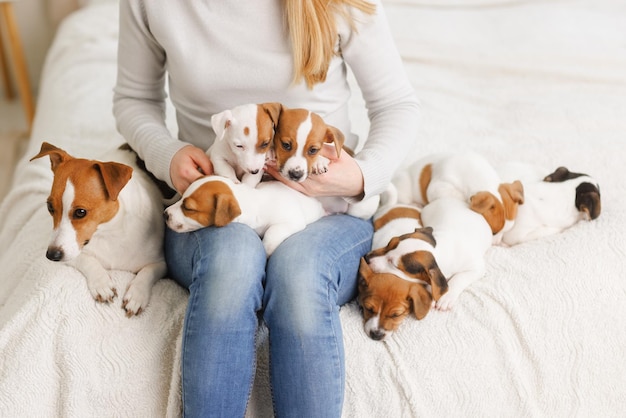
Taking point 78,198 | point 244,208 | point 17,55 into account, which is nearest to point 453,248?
point 244,208

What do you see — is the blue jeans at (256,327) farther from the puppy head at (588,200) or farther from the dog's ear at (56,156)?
the puppy head at (588,200)

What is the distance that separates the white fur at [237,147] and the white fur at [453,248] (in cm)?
32

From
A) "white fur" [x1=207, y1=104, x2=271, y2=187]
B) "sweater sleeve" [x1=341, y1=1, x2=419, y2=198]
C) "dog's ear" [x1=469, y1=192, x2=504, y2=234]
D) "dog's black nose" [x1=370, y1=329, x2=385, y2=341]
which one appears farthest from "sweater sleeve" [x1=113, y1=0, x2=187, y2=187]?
"dog's ear" [x1=469, y1=192, x2=504, y2=234]

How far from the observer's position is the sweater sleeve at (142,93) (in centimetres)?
140

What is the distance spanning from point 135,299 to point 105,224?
0.17 m

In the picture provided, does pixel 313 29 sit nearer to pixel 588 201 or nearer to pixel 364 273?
pixel 364 273

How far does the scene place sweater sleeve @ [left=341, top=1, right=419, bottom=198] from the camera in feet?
4.62

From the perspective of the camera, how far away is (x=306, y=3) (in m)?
1.34

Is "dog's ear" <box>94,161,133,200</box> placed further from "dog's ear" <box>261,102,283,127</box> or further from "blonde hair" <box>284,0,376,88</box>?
"blonde hair" <box>284,0,376,88</box>

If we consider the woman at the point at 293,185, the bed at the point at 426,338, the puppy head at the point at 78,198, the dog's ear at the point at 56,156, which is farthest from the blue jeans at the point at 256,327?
the dog's ear at the point at 56,156

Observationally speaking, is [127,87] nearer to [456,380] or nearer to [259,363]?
[259,363]

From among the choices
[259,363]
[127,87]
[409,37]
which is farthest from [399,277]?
[409,37]

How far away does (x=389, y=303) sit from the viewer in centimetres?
126

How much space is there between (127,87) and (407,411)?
3.22 ft
